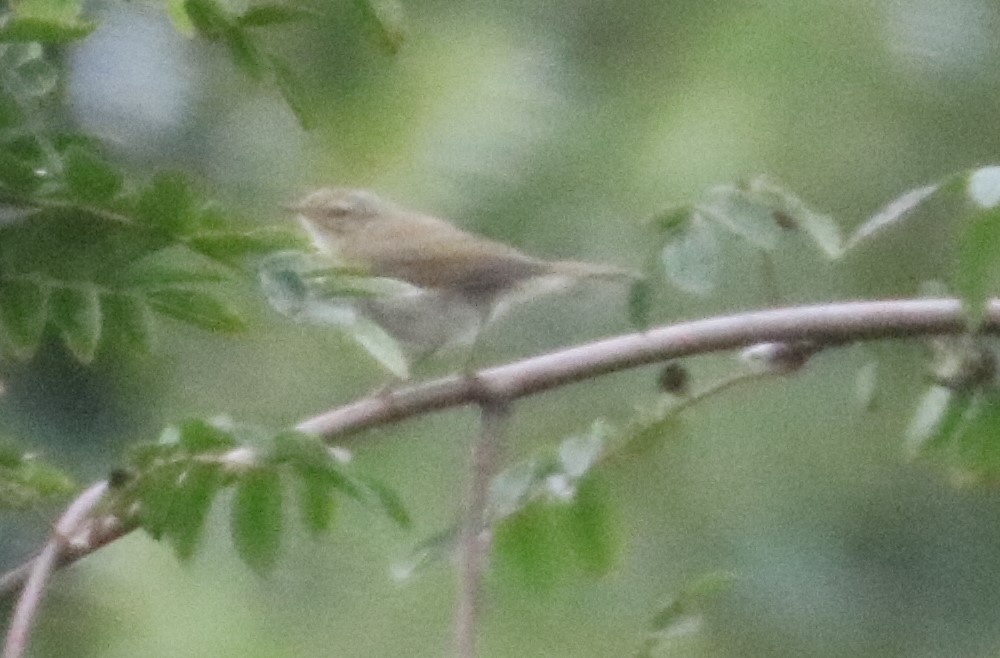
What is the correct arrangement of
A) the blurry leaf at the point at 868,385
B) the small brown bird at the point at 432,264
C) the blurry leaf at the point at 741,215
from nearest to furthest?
the blurry leaf at the point at 741,215 → the blurry leaf at the point at 868,385 → the small brown bird at the point at 432,264

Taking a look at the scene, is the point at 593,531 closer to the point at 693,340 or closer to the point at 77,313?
the point at 693,340

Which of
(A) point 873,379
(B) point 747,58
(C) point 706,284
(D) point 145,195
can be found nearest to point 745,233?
(C) point 706,284

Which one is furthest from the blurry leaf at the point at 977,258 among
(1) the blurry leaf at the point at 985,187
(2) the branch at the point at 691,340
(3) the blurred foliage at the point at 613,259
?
(3) the blurred foliage at the point at 613,259

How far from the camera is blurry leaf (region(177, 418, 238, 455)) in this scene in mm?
644

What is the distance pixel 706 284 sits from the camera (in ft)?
2.35

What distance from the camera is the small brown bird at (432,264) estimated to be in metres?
1.22

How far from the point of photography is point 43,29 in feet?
1.76

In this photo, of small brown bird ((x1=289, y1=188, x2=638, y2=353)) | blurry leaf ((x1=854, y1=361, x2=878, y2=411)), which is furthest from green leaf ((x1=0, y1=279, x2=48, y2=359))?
small brown bird ((x1=289, y1=188, x2=638, y2=353))

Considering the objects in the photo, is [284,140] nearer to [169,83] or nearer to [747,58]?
[169,83]

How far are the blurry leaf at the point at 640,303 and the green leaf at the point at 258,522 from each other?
0.14 m

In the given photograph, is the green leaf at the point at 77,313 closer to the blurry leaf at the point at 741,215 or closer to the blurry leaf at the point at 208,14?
the blurry leaf at the point at 208,14

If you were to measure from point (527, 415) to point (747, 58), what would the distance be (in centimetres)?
29

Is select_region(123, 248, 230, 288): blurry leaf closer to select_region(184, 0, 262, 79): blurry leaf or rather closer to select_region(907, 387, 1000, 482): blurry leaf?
select_region(184, 0, 262, 79): blurry leaf

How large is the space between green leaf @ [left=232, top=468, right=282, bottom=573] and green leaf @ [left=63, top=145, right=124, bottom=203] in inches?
6.2
